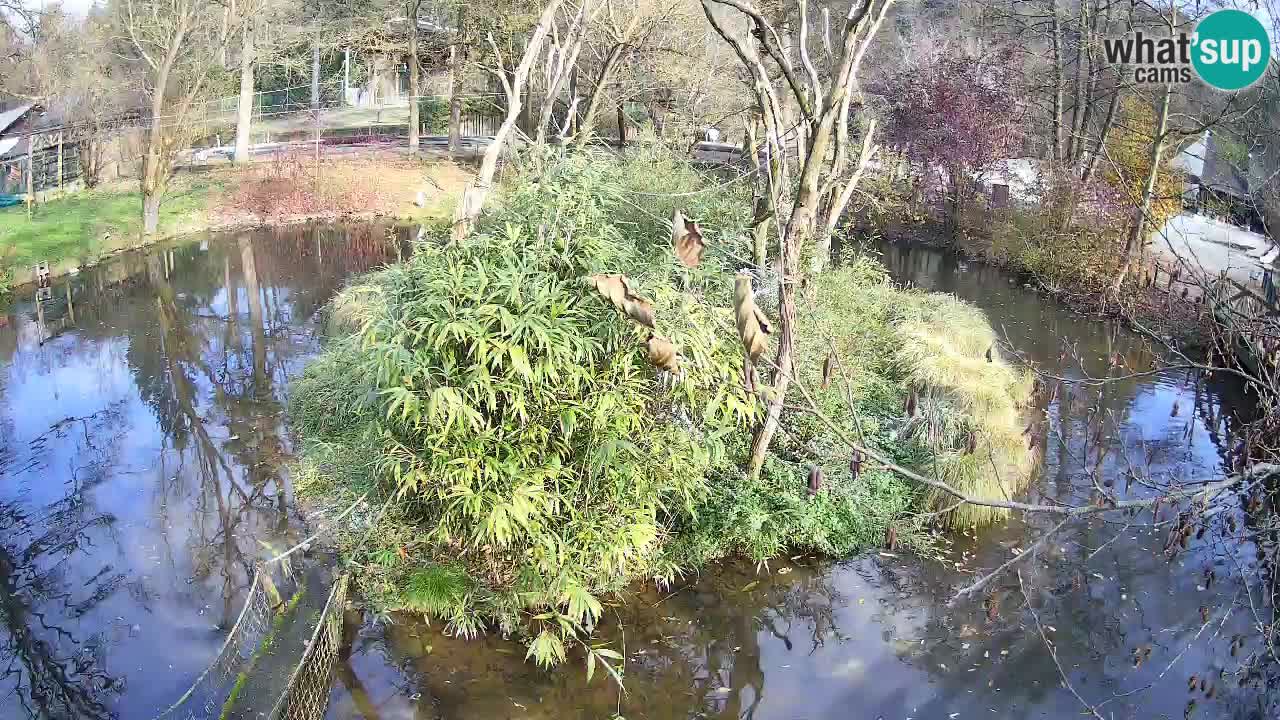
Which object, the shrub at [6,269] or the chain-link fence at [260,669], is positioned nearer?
the chain-link fence at [260,669]

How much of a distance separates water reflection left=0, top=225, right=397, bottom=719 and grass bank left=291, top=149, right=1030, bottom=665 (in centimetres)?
125

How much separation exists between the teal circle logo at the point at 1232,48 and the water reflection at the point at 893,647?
9.03 feet

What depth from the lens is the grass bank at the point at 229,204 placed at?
16812 mm

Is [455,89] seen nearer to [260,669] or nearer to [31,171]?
[31,171]

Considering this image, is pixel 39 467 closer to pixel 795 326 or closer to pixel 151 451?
pixel 151 451

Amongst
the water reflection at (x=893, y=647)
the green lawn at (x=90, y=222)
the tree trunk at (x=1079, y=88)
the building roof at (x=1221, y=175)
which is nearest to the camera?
the building roof at (x=1221, y=175)

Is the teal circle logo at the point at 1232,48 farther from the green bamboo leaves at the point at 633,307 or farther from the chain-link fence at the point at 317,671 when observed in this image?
the chain-link fence at the point at 317,671

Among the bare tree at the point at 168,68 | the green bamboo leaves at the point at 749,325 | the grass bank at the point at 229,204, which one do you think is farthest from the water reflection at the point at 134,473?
the green bamboo leaves at the point at 749,325

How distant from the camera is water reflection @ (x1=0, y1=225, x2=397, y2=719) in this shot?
673 centimetres

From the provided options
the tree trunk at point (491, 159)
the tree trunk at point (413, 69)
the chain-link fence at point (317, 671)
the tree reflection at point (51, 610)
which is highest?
the tree trunk at point (413, 69)

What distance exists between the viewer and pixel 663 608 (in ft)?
23.8

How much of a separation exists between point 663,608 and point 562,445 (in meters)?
1.75

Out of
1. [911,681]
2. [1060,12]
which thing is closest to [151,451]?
[911,681]

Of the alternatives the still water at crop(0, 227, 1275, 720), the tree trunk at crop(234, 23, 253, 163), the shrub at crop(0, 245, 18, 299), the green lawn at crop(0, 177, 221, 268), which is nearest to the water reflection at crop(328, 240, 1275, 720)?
the still water at crop(0, 227, 1275, 720)
